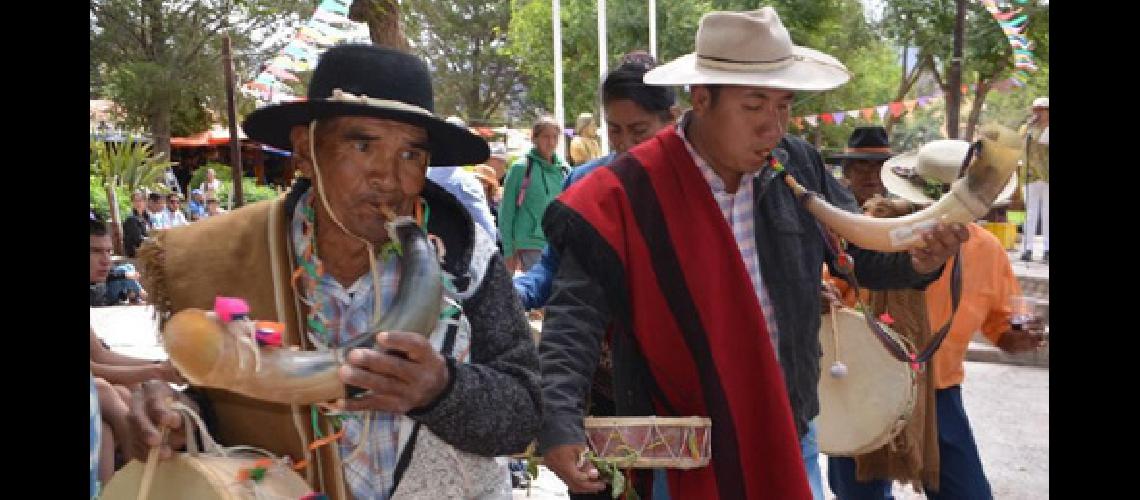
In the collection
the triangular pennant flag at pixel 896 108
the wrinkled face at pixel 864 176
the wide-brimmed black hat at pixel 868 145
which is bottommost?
the wrinkled face at pixel 864 176

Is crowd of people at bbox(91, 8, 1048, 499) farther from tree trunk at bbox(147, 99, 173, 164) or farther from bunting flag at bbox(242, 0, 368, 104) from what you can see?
tree trunk at bbox(147, 99, 173, 164)

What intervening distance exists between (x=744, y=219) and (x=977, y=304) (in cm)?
224

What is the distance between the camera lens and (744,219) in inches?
147

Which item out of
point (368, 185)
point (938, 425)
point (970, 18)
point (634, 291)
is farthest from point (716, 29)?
point (970, 18)

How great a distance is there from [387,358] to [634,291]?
4.38ft

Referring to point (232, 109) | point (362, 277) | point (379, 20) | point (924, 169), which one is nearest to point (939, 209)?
point (362, 277)

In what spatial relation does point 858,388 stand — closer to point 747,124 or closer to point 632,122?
point 632,122

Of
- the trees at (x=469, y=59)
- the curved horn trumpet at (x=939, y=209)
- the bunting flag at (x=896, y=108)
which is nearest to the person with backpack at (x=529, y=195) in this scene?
the curved horn trumpet at (x=939, y=209)

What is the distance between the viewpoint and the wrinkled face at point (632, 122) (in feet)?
16.9

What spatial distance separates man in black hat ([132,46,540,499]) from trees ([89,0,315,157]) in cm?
3985

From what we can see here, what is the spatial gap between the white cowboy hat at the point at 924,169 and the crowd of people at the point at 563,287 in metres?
0.02

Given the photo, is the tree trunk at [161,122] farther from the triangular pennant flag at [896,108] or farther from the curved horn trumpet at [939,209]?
the curved horn trumpet at [939,209]

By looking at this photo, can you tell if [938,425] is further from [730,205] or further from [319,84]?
[319,84]

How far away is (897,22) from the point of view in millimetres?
33625
